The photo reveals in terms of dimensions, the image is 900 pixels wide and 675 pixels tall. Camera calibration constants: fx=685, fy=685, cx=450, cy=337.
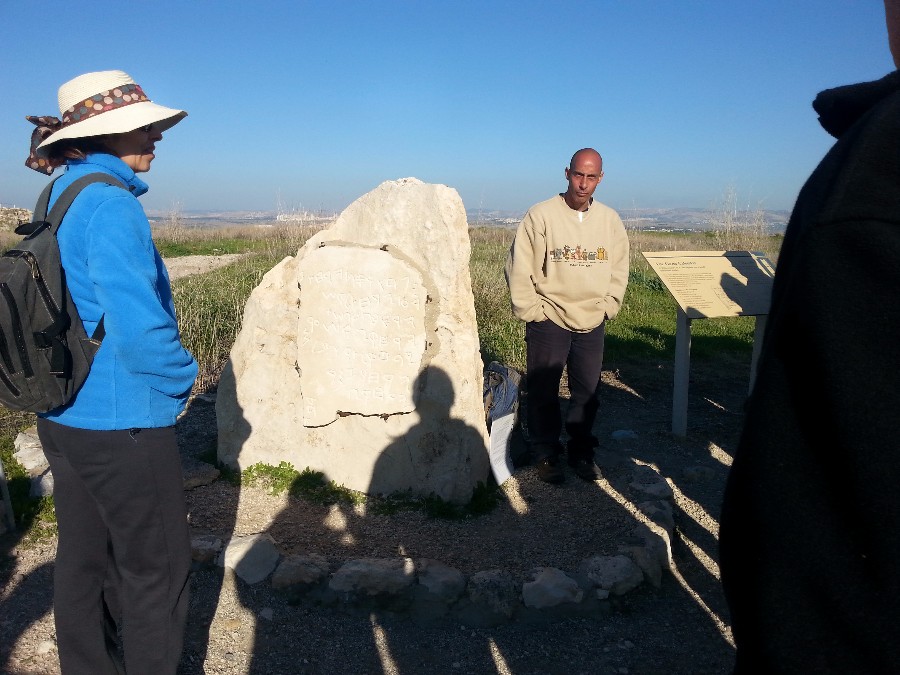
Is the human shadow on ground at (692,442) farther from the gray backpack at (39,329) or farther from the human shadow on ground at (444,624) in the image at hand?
the gray backpack at (39,329)

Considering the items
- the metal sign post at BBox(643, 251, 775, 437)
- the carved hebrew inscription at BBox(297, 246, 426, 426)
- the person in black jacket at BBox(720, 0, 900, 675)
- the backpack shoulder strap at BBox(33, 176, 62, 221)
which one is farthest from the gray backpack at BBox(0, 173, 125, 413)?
the metal sign post at BBox(643, 251, 775, 437)

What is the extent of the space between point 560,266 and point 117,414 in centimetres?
291

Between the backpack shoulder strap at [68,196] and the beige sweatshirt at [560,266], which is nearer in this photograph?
the backpack shoulder strap at [68,196]

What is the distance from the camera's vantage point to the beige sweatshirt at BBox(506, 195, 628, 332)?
4375mm

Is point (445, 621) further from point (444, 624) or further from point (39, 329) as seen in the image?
point (39, 329)

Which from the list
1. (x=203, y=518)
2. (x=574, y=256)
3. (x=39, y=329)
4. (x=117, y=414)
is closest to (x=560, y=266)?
(x=574, y=256)

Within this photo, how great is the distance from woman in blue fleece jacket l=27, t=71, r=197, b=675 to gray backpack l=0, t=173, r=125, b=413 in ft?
0.15

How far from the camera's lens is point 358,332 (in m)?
4.28

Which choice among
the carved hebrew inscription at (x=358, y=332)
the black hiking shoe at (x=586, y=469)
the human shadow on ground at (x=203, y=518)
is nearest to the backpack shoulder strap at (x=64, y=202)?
the human shadow on ground at (x=203, y=518)

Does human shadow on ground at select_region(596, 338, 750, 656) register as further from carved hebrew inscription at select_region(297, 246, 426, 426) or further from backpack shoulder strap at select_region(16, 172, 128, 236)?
backpack shoulder strap at select_region(16, 172, 128, 236)

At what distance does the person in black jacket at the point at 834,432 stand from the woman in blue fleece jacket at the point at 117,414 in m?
1.84

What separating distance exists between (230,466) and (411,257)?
6.00ft

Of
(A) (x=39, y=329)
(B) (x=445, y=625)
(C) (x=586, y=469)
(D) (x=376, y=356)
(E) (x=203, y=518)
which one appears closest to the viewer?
(A) (x=39, y=329)

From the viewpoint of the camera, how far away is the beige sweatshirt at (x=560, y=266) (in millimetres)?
4375
